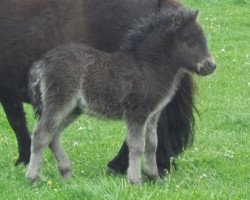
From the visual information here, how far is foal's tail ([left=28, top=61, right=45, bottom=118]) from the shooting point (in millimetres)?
7156

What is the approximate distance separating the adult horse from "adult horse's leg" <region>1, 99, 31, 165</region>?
0.48m

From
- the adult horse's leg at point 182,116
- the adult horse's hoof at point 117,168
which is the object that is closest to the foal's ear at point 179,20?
the adult horse's leg at point 182,116

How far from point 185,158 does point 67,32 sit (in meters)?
2.13

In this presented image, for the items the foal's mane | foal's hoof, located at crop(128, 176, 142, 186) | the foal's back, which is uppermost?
the foal's mane

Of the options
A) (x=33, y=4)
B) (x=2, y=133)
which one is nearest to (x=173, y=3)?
(x=33, y=4)

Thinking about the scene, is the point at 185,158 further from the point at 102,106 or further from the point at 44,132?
the point at 44,132

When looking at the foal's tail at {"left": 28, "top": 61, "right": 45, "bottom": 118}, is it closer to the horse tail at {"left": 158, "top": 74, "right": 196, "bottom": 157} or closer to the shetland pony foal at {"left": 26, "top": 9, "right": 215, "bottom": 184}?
the shetland pony foal at {"left": 26, "top": 9, "right": 215, "bottom": 184}

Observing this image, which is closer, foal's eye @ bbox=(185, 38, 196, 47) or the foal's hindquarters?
the foal's hindquarters

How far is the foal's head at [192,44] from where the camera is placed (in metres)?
7.07

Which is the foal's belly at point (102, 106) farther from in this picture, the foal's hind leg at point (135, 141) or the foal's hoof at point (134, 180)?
the foal's hoof at point (134, 180)

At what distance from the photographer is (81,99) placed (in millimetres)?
7051

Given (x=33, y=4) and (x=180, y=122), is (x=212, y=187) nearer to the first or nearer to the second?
(x=180, y=122)

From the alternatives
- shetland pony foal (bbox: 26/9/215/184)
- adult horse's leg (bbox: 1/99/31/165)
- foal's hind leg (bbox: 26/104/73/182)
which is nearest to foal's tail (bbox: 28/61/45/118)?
shetland pony foal (bbox: 26/9/215/184)

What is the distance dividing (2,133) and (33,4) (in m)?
2.82
